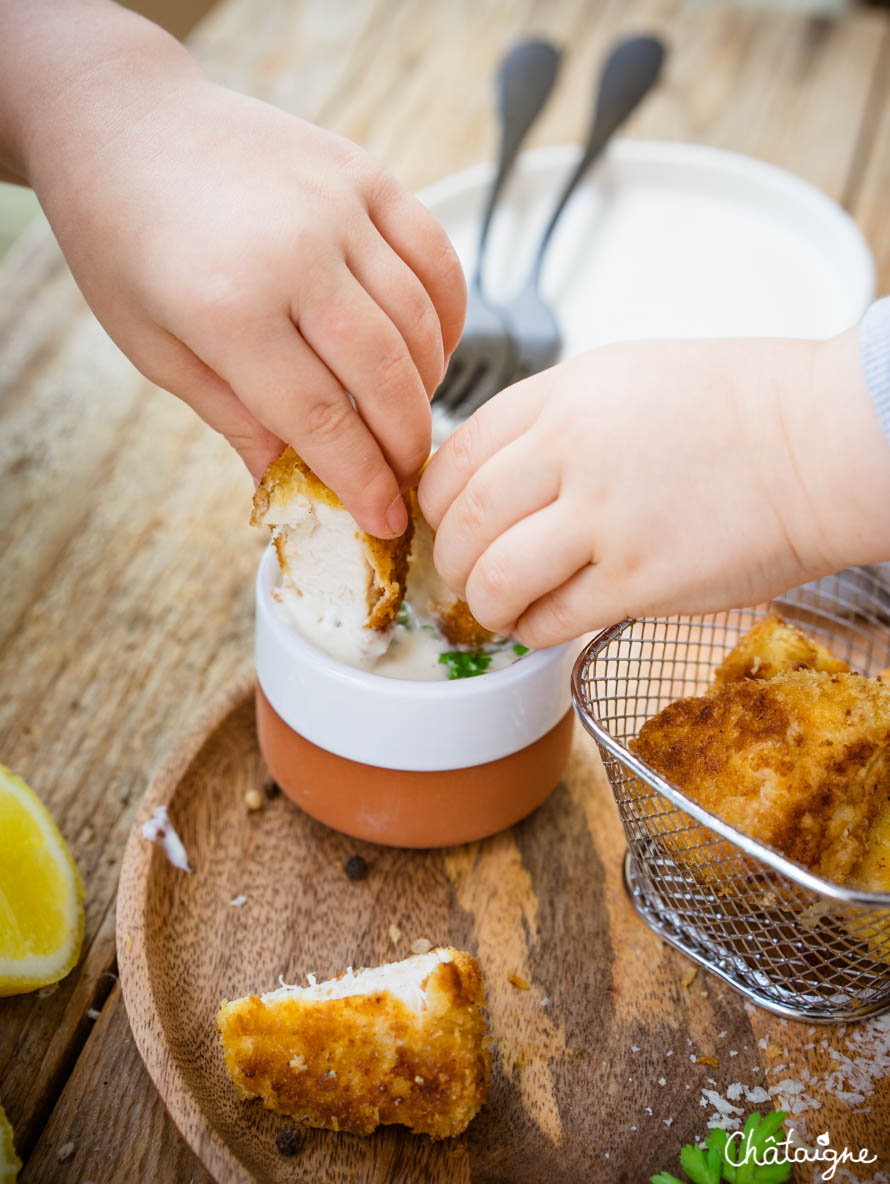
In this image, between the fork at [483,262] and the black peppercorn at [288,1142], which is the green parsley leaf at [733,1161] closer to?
the black peppercorn at [288,1142]

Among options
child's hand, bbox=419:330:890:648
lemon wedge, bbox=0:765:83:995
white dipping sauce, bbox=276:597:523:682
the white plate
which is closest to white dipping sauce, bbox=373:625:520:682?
white dipping sauce, bbox=276:597:523:682

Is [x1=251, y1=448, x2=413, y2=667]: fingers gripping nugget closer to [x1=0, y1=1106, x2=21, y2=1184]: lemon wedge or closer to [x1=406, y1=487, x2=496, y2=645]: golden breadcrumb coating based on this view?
[x1=406, y1=487, x2=496, y2=645]: golden breadcrumb coating

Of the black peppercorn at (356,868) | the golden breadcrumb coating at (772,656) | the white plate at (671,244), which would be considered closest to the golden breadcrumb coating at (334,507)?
the black peppercorn at (356,868)

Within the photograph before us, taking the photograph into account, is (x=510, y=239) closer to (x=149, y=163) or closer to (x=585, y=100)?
(x=585, y=100)

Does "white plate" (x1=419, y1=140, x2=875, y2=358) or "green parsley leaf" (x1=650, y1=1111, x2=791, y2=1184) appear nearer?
"green parsley leaf" (x1=650, y1=1111, x2=791, y2=1184)

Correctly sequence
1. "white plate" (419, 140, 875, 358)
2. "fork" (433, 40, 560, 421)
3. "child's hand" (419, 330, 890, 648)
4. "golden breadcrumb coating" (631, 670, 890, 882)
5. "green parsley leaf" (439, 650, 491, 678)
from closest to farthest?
"child's hand" (419, 330, 890, 648), "golden breadcrumb coating" (631, 670, 890, 882), "green parsley leaf" (439, 650, 491, 678), "fork" (433, 40, 560, 421), "white plate" (419, 140, 875, 358)

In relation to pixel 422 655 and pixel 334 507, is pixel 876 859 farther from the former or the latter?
pixel 334 507

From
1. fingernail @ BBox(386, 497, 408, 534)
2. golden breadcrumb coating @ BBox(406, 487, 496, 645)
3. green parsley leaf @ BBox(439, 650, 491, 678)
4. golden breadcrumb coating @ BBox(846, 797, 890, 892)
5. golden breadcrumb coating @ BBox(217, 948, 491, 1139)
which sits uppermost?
fingernail @ BBox(386, 497, 408, 534)
